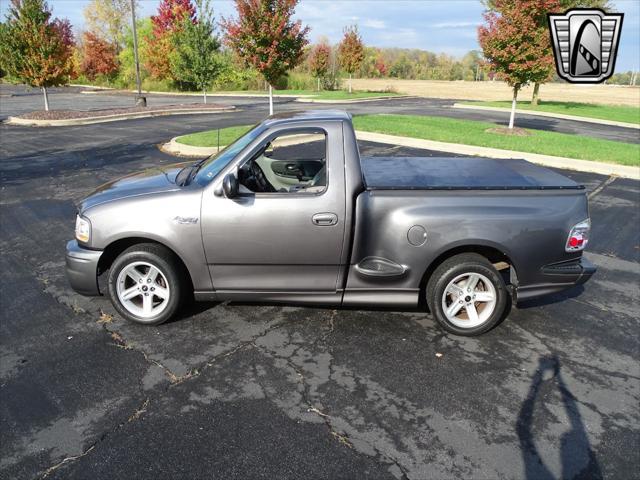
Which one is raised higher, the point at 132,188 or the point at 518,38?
the point at 518,38

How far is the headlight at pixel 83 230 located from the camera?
4.36 meters

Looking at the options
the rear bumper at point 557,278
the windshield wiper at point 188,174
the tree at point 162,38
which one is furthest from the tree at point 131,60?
the rear bumper at point 557,278

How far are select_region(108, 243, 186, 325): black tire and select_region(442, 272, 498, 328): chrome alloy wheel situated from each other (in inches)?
96.7

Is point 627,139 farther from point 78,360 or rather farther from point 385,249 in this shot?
point 78,360

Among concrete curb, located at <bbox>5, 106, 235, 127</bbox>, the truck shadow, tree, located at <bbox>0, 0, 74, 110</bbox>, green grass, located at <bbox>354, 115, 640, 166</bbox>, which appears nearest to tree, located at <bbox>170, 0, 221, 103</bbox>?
concrete curb, located at <bbox>5, 106, 235, 127</bbox>

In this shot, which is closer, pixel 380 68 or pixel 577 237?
pixel 577 237

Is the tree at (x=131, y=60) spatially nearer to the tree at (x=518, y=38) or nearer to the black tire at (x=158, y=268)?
the tree at (x=518, y=38)

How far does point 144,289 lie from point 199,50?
24413 millimetres

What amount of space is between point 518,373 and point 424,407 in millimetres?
983

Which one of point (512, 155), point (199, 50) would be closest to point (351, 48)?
point (199, 50)

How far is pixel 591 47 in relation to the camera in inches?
442

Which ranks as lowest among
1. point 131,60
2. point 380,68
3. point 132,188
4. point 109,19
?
point 132,188

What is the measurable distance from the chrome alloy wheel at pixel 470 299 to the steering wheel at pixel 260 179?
6.30 ft

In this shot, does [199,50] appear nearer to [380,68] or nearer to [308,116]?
[308,116]
